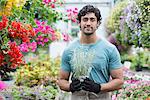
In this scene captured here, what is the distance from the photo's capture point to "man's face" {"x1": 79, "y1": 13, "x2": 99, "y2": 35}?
12.3 feet

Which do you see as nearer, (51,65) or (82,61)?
(82,61)

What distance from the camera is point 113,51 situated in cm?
384

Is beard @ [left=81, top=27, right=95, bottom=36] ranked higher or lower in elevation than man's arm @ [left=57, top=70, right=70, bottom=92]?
higher

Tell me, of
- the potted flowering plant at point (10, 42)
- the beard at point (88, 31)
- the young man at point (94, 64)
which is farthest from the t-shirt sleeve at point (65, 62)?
the potted flowering plant at point (10, 42)

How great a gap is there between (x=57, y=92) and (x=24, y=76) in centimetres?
172

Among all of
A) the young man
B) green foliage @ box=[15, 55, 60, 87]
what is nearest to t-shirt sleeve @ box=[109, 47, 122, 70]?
the young man

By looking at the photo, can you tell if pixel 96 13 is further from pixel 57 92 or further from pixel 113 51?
pixel 57 92

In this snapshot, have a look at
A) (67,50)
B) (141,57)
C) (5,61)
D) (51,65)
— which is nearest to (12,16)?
(5,61)

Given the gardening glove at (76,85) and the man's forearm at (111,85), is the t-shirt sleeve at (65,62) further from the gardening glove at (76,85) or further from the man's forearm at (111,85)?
the man's forearm at (111,85)

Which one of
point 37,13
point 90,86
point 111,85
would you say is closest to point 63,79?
point 90,86

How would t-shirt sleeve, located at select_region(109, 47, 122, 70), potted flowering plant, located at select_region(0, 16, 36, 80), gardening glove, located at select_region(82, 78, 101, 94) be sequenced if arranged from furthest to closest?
potted flowering plant, located at select_region(0, 16, 36, 80) → t-shirt sleeve, located at select_region(109, 47, 122, 70) → gardening glove, located at select_region(82, 78, 101, 94)

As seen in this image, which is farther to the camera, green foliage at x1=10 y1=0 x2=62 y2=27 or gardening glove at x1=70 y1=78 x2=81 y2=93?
green foliage at x1=10 y1=0 x2=62 y2=27

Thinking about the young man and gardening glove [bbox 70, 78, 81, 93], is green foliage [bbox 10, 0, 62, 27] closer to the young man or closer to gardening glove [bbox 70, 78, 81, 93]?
the young man

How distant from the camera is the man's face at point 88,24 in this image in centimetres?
376
